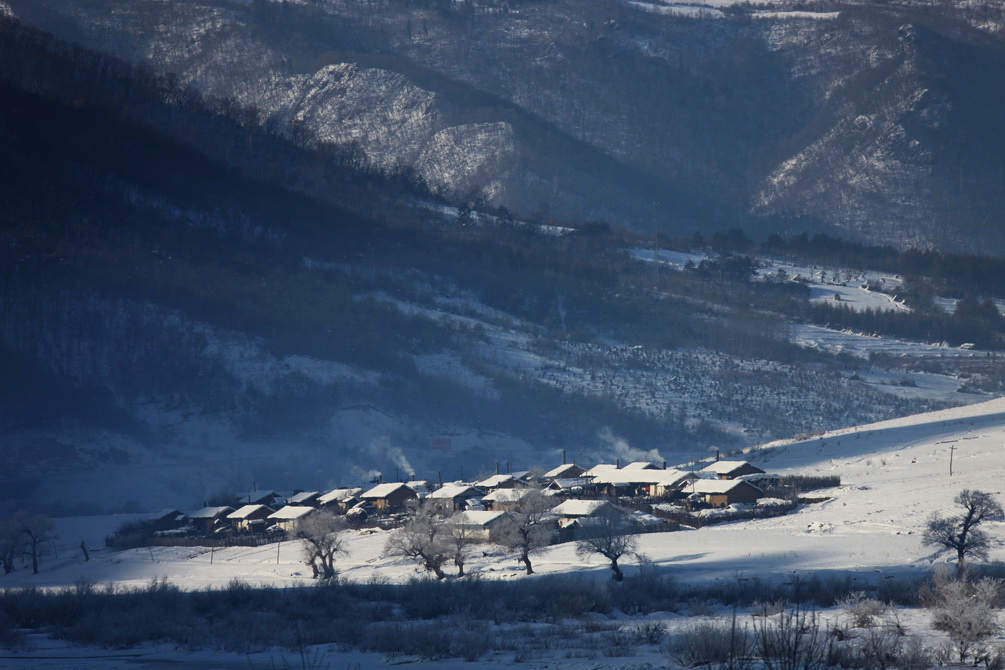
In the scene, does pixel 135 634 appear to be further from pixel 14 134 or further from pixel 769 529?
pixel 14 134

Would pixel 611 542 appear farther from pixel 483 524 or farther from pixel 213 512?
pixel 213 512

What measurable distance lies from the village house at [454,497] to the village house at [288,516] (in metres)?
6.56

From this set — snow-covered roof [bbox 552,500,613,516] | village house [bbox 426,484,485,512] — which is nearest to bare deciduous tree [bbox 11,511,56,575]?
village house [bbox 426,484,485,512]

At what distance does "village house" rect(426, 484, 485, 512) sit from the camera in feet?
171

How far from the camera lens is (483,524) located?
43.0 m

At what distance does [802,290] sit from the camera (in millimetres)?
130125

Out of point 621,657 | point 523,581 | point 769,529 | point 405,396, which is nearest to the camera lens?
point 621,657

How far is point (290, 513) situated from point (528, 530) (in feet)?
80.4

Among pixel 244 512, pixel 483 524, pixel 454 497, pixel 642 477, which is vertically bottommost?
pixel 244 512

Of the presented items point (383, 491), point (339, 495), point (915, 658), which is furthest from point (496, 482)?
point (915, 658)

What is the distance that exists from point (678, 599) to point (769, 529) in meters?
14.2

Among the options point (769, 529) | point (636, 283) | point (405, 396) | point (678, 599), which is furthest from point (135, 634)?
point (636, 283)

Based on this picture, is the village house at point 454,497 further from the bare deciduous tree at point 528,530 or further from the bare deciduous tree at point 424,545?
the bare deciduous tree at point 424,545

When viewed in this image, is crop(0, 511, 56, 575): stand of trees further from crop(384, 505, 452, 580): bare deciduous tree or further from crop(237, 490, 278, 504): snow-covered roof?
crop(384, 505, 452, 580): bare deciduous tree
